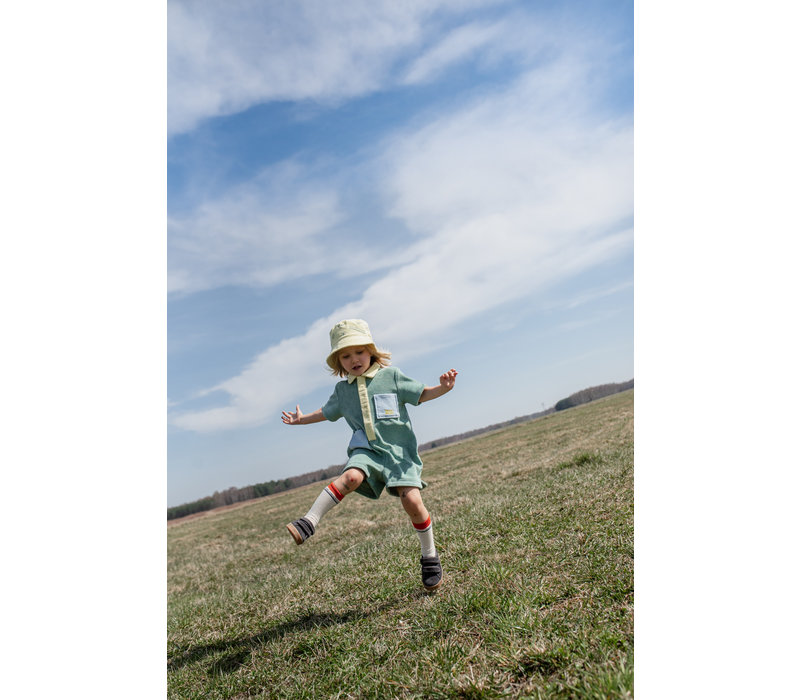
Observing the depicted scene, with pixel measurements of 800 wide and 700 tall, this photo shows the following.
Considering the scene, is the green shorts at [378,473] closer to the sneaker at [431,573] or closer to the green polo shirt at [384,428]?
the green polo shirt at [384,428]

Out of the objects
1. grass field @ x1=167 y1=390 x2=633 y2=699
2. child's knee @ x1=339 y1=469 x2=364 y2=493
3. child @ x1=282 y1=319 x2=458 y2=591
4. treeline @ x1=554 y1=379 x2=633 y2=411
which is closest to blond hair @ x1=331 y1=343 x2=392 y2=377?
child @ x1=282 y1=319 x2=458 y2=591

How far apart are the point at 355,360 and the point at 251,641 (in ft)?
8.01

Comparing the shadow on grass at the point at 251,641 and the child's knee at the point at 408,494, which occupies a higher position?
the child's knee at the point at 408,494

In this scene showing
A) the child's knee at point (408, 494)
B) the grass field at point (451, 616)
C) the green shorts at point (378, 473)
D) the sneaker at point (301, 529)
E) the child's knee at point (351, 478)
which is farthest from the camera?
the child's knee at point (408, 494)

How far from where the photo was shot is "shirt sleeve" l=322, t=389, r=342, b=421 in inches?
193

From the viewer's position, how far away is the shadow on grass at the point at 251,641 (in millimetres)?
4355

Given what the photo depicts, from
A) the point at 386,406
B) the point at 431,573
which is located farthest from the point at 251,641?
the point at 386,406

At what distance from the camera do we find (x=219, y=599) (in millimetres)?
6816

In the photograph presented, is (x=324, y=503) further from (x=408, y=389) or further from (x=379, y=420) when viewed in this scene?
(x=408, y=389)

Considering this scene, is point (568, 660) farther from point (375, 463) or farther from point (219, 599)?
point (219, 599)

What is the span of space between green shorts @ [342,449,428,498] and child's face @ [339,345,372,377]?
2.21 feet

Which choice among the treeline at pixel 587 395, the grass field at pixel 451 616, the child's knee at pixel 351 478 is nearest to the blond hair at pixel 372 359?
the child's knee at pixel 351 478

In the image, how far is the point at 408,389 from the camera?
469 centimetres
